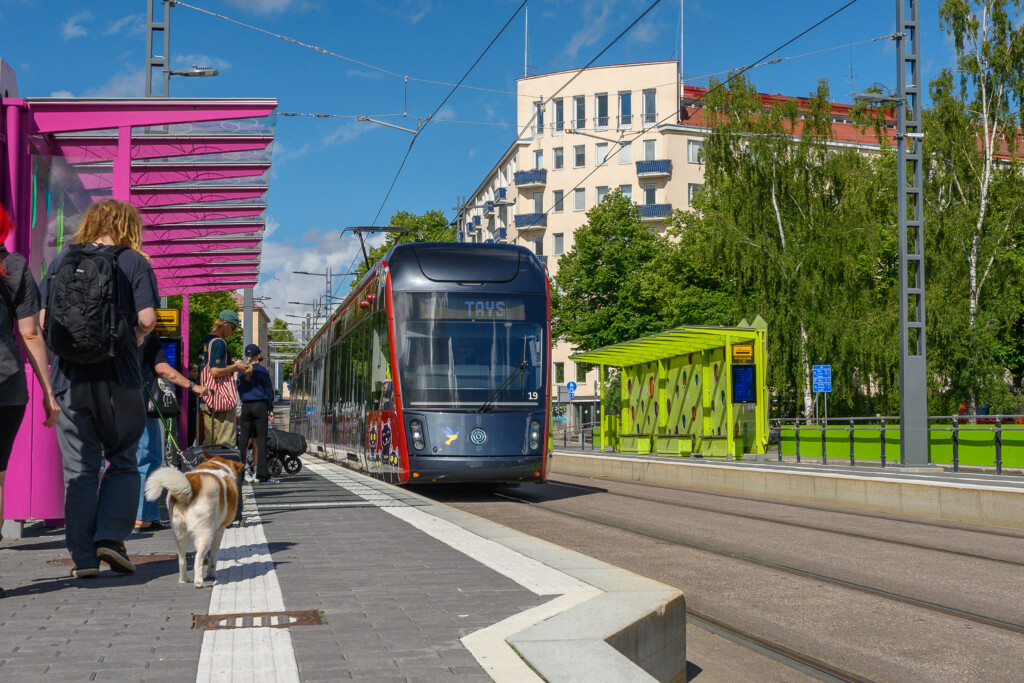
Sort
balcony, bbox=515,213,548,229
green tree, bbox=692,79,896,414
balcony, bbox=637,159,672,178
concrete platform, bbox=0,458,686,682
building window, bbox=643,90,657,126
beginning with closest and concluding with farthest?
concrete platform, bbox=0,458,686,682
green tree, bbox=692,79,896,414
balcony, bbox=637,159,672,178
building window, bbox=643,90,657,126
balcony, bbox=515,213,548,229

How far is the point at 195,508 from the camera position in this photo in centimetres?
573

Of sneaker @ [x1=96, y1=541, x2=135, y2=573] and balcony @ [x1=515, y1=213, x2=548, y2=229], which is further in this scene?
balcony @ [x1=515, y1=213, x2=548, y2=229]

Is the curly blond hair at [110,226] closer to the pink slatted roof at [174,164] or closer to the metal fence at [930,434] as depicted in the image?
the pink slatted roof at [174,164]

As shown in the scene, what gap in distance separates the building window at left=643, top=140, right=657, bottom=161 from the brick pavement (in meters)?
65.4

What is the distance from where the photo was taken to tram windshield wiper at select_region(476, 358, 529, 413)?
1442cm

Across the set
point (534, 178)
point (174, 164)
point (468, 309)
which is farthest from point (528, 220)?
point (174, 164)

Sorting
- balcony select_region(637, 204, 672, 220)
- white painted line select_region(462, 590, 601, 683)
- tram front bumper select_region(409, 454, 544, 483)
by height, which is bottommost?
white painted line select_region(462, 590, 601, 683)

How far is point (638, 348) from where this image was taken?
28266 mm

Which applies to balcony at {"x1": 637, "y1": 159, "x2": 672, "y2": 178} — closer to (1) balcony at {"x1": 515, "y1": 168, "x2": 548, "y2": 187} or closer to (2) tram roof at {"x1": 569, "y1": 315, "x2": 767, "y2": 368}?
(1) balcony at {"x1": 515, "y1": 168, "x2": 548, "y2": 187}

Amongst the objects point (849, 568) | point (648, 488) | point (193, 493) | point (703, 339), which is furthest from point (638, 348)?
point (193, 493)

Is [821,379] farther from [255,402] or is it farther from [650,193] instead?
[650,193]

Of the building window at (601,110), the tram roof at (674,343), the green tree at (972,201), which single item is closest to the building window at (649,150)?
the building window at (601,110)

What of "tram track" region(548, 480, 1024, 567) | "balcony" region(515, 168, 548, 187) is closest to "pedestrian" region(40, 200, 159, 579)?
"tram track" region(548, 480, 1024, 567)

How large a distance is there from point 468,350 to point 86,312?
9.27 m
